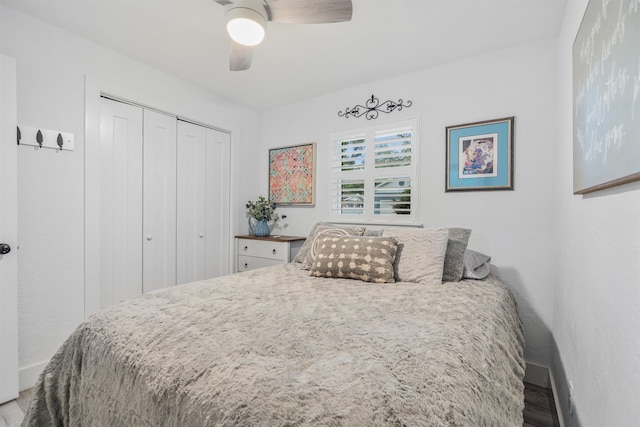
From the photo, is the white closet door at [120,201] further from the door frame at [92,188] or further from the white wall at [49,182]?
the white wall at [49,182]

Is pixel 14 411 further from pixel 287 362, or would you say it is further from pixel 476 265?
pixel 476 265

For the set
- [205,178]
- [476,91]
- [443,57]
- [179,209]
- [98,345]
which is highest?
[443,57]

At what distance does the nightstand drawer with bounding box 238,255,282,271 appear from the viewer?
3.18 meters

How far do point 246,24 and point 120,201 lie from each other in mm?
1822

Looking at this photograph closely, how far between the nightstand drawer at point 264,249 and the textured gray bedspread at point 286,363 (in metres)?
1.44

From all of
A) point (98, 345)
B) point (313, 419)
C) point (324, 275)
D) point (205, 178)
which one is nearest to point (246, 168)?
point (205, 178)

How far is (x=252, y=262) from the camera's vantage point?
333 centimetres

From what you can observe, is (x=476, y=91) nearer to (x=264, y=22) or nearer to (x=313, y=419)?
(x=264, y=22)

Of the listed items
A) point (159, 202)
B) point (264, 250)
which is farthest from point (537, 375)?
point (159, 202)

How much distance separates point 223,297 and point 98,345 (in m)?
0.51

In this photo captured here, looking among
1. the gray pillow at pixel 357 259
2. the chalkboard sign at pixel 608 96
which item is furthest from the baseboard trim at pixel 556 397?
the chalkboard sign at pixel 608 96

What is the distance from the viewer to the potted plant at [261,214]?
11.4ft

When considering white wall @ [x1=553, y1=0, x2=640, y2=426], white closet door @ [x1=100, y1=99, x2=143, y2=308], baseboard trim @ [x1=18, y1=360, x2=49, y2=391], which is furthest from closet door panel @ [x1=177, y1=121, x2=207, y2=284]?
white wall @ [x1=553, y1=0, x2=640, y2=426]

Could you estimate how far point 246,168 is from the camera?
3650 mm
